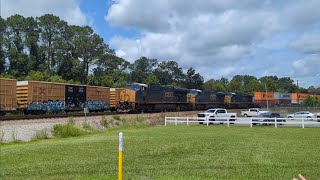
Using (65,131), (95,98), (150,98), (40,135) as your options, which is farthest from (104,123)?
(150,98)

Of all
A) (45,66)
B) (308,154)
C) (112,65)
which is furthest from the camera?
(112,65)

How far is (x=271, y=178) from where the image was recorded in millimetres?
9898

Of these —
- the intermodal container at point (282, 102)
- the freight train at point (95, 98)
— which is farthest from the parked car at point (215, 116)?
the intermodal container at point (282, 102)

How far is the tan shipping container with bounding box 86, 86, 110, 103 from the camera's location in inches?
2051

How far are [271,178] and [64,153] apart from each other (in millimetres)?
8279

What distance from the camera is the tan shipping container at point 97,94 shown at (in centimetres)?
5209

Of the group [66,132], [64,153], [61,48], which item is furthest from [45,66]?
[64,153]

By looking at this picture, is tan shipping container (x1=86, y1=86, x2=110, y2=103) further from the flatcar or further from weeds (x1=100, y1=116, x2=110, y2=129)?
weeds (x1=100, y1=116, x2=110, y2=129)

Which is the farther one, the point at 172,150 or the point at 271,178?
the point at 172,150

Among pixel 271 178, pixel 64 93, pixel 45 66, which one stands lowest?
A: pixel 271 178

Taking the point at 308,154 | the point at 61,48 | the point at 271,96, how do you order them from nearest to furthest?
the point at 308,154
the point at 61,48
the point at 271,96

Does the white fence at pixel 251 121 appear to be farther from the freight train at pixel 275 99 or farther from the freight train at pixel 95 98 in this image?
the freight train at pixel 275 99

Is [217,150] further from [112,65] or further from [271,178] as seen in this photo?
[112,65]

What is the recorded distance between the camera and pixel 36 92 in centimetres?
4109
